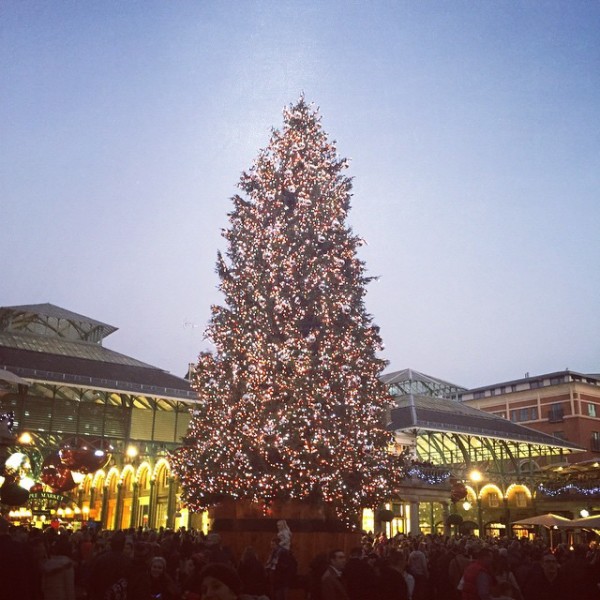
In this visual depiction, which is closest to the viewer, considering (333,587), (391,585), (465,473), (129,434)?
(391,585)

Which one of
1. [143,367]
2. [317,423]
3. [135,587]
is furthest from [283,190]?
[143,367]

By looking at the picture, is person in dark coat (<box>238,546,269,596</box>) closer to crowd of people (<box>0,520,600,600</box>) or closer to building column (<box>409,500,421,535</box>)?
crowd of people (<box>0,520,600,600</box>)

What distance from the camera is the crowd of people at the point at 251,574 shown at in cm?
560

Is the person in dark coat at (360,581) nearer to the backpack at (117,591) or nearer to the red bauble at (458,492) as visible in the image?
the backpack at (117,591)

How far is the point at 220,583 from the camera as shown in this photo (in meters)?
3.86

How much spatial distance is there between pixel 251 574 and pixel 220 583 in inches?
217

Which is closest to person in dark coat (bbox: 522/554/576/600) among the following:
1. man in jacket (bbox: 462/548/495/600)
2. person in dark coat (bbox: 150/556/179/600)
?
man in jacket (bbox: 462/548/495/600)

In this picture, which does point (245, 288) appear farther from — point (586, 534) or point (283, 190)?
point (586, 534)

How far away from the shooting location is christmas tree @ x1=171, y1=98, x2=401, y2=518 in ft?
56.4

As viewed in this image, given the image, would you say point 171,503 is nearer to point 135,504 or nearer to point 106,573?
point 135,504

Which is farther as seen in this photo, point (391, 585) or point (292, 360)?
point (292, 360)

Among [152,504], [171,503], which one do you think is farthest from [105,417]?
[171,503]

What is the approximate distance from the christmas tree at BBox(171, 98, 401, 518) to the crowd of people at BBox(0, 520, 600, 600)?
11.1 feet

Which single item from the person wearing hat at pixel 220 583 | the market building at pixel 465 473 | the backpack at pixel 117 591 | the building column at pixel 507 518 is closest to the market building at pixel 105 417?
the market building at pixel 465 473
